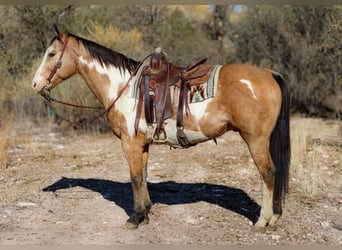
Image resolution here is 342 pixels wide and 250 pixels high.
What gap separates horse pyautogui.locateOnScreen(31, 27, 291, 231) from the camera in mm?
4410

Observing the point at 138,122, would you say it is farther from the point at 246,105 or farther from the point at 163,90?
the point at 246,105

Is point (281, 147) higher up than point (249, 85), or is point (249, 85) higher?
point (249, 85)

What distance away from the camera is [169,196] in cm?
600

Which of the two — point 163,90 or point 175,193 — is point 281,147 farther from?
point 175,193

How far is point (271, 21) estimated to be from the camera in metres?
14.5

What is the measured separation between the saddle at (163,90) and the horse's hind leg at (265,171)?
2.27ft

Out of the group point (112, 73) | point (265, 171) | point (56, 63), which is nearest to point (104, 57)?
point (112, 73)

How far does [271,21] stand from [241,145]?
688cm

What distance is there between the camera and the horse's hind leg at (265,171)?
4.44 metres

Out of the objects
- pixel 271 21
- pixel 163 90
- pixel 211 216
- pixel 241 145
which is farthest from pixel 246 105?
pixel 271 21

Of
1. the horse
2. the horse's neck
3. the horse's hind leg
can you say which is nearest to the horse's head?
the horse

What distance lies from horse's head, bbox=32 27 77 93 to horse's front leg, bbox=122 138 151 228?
1.05m

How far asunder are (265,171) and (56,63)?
2.52m

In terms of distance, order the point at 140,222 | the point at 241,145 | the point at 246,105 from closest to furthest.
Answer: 1. the point at 246,105
2. the point at 140,222
3. the point at 241,145
